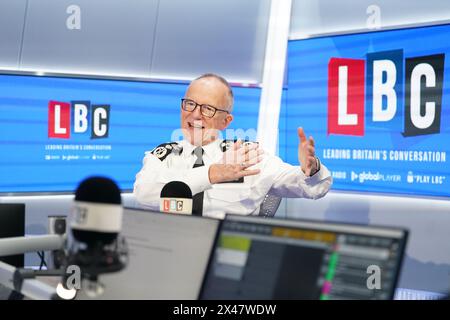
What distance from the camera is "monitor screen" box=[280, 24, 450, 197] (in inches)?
184

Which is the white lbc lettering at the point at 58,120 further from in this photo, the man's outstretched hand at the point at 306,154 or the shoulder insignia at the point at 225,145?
the man's outstretched hand at the point at 306,154

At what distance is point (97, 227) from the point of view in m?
1.22

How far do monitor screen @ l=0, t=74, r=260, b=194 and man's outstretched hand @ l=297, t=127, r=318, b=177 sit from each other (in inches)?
86.7

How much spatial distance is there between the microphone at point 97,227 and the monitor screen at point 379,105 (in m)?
3.72

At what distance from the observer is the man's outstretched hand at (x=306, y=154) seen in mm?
2607

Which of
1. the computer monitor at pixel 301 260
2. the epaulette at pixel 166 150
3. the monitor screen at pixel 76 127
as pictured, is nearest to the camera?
the computer monitor at pixel 301 260

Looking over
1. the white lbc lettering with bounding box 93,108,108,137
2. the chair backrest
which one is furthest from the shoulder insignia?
the white lbc lettering with bounding box 93,108,108,137

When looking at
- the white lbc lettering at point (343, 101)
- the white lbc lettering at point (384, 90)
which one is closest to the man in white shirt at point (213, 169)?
the white lbc lettering at point (384, 90)

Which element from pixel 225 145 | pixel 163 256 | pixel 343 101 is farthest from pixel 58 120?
pixel 163 256

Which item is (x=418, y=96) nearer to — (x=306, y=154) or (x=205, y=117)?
(x=205, y=117)

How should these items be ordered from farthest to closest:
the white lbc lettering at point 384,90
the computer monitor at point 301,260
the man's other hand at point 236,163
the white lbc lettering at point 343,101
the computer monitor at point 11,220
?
the white lbc lettering at point 343,101
the white lbc lettering at point 384,90
the man's other hand at point 236,163
the computer monitor at point 11,220
the computer monitor at point 301,260

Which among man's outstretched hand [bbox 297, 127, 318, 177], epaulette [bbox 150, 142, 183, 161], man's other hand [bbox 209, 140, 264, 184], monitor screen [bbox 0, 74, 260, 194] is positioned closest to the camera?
man's outstretched hand [bbox 297, 127, 318, 177]

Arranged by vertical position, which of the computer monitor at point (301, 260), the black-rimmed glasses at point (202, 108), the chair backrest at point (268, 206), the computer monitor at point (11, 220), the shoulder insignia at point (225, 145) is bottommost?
the computer monitor at point (11, 220)

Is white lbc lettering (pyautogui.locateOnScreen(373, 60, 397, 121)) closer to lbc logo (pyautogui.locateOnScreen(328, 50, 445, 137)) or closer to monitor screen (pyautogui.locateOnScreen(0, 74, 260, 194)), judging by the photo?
lbc logo (pyautogui.locateOnScreen(328, 50, 445, 137))
